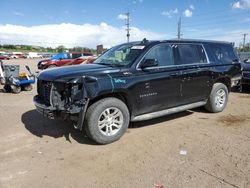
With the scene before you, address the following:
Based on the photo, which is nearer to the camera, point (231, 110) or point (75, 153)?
point (75, 153)

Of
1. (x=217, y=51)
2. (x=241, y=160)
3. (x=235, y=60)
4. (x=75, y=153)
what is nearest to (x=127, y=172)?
(x=75, y=153)

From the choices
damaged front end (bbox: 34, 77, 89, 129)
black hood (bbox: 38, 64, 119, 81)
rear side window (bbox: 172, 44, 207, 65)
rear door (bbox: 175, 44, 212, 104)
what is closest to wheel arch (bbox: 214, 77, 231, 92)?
rear door (bbox: 175, 44, 212, 104)

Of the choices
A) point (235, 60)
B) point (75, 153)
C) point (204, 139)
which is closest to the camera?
point (75, 153)

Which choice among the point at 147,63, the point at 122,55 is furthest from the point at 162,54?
the point at 122,55

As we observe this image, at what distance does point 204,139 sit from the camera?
5.06m

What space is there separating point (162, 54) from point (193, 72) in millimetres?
998

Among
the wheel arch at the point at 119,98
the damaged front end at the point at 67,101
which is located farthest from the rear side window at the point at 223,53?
the damaged front end at the point at 67,101

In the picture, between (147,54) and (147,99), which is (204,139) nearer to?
(147,99)

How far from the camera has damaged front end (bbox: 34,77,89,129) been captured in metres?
4.48

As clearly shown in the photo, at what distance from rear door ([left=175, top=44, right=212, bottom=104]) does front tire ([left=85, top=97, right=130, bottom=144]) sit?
1709 mm

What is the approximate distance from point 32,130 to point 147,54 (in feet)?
9.81

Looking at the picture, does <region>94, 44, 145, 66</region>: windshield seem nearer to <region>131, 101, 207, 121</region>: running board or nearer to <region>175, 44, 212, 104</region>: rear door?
<region>175, 44, 212, 104</region>: rear door

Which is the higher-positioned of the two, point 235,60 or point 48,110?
point 235,60

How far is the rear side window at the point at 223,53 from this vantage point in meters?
6.84
